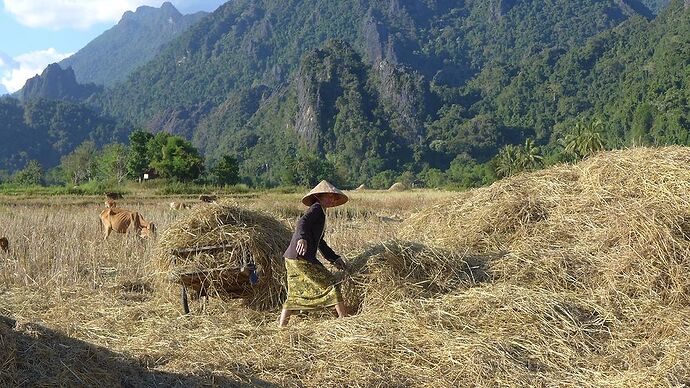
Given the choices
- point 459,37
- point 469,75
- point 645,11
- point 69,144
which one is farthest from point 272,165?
point 645,11

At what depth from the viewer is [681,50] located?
6431 cm

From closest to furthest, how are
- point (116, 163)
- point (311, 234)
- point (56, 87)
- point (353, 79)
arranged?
point (311, 234)
point (116, 163)
point (353, 79)
point (56, 87)

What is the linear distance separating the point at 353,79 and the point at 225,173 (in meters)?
51.1

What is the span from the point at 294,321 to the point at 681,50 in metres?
71.1

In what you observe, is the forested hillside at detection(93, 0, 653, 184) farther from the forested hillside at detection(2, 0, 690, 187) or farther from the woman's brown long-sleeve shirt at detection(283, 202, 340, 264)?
the woman's brown long-sleeve shirt at detection(283, 202, 340, 264)

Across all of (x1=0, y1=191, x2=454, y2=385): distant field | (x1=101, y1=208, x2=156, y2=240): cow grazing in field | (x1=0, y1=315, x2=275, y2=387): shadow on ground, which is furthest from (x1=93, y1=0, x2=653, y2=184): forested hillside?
(x1=0, y1=315, x2=275, y2=387): shadow on ground

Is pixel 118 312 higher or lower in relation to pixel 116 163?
higher

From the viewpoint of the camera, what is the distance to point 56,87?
15488cm

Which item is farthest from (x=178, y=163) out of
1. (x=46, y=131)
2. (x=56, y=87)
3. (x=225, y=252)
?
(x=56, y=87)

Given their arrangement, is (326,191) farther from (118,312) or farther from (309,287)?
(118,312)

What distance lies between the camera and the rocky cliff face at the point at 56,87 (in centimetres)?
15188

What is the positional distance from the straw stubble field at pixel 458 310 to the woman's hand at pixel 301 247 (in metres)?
0.45

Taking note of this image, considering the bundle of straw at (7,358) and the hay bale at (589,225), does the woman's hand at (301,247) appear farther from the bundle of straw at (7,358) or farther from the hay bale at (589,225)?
the bundle of straw at (7,358)

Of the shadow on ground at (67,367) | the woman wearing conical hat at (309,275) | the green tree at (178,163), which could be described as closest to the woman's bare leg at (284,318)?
the woman wearing conical hat at (309,275)
